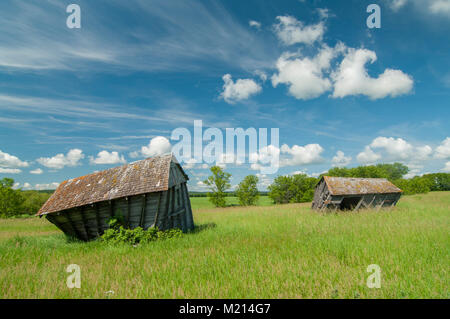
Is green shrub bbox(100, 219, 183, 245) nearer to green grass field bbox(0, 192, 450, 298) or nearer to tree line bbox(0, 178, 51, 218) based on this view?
green grass field bbox(0, 192, 450, 298)

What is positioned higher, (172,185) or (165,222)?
(172,185)

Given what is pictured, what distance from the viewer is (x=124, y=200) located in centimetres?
1037

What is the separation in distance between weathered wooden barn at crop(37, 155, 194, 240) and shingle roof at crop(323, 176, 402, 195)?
13481 millimetres

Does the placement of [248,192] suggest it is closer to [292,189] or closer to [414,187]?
[292,189]

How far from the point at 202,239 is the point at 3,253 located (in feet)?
27.1

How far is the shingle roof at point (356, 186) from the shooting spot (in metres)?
18.5

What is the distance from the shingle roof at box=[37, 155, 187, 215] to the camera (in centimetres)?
1027

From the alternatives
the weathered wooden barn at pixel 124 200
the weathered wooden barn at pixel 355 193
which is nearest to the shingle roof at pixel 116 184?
the weathered wooden barn at pixel 124 200

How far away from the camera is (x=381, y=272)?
5531mm

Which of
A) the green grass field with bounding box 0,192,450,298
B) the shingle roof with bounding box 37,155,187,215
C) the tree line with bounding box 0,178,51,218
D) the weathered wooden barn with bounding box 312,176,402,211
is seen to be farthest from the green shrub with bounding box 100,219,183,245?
the tree line with bounding box 0,178,51,218

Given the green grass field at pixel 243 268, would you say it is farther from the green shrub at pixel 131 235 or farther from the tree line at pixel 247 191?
the tree line at pixel 247 191

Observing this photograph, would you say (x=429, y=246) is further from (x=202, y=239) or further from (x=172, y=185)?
(x=172, y=185)

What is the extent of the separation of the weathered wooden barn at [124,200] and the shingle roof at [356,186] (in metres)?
13.5
